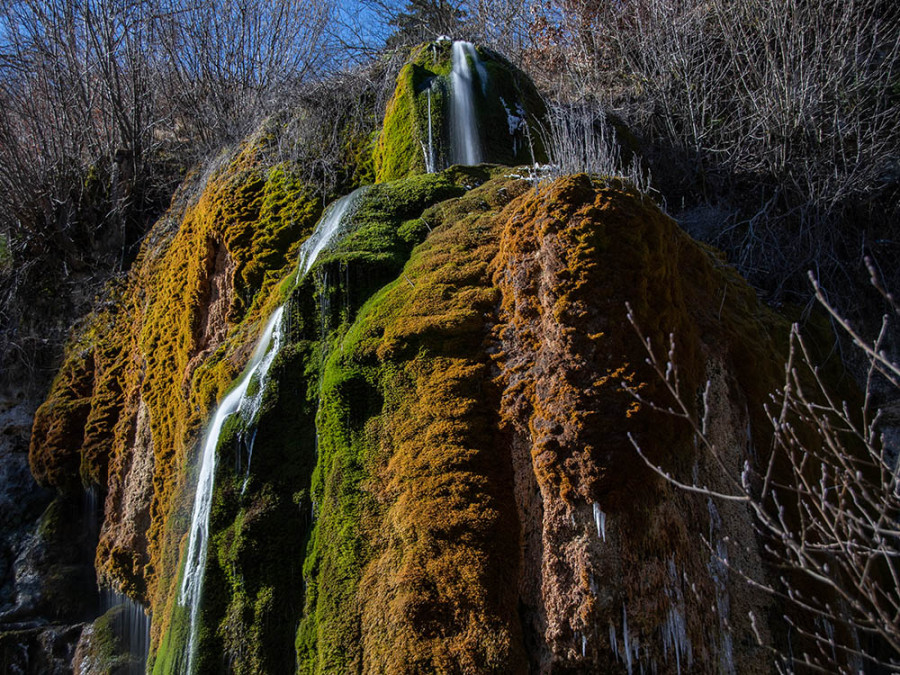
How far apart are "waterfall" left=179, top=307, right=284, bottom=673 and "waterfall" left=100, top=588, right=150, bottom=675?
2.13 meters

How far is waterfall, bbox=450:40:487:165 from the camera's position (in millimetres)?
6770

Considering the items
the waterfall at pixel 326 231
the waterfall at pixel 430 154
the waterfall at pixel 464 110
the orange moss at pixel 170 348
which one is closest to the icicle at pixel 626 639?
the waterfall at pixel 326 231

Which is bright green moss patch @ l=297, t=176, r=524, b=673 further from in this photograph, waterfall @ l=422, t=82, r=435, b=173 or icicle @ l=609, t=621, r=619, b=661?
waterfall @ l=422, t=82, r=435, b=173

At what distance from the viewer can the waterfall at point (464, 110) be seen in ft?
22.2

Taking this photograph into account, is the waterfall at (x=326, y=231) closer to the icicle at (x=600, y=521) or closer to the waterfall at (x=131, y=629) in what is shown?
the icicle at (x=600, y=521)

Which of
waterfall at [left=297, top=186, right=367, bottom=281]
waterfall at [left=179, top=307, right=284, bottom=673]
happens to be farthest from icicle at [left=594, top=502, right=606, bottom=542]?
waterfall at [left=297, top=186, right=367, bottom=281]

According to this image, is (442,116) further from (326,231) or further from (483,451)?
(483,451)

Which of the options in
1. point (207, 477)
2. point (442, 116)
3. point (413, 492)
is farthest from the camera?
point (442, 116)

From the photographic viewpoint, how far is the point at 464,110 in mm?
7004

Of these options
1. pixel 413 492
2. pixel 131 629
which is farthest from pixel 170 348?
pixel 413 492

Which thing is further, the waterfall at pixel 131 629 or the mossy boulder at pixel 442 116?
the mossy boulder at pixel 442 116

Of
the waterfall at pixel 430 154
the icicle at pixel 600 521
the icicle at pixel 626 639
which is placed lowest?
the icicle at pixel 626 639

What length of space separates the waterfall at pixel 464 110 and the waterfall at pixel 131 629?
4.73 metres

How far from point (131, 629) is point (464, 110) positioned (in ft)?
17.8
